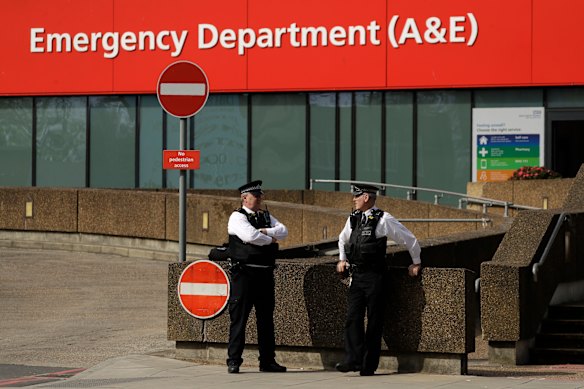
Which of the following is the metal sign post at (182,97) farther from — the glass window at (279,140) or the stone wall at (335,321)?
the glass window at (279,140)

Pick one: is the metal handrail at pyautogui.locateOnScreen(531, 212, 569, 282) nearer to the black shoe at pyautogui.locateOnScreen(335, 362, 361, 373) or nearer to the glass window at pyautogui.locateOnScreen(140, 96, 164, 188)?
the black shoe at pyautogui.locateOnScreen(335, 362, 361, 373)

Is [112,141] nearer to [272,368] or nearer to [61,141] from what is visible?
[61,141]

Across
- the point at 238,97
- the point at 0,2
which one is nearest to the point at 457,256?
the point at 238,97

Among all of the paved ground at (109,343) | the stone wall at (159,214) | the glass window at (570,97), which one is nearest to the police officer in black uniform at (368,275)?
the paved ground at (109,343)

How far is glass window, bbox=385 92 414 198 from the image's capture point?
35.2 m

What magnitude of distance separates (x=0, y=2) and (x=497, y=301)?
1115 inches

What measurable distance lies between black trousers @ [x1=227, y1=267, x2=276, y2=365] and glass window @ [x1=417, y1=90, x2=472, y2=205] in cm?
2367

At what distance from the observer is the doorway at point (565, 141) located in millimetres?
33906

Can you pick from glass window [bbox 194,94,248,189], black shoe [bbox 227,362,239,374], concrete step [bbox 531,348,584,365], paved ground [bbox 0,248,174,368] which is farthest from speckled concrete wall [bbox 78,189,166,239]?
black shoe [bbox 227,362,239,374]

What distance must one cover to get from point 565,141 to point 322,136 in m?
6.24

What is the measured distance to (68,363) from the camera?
40.8 feet

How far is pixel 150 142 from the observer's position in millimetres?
37344

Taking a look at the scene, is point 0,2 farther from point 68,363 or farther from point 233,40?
point 68,363

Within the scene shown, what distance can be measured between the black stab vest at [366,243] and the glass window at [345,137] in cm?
2477
